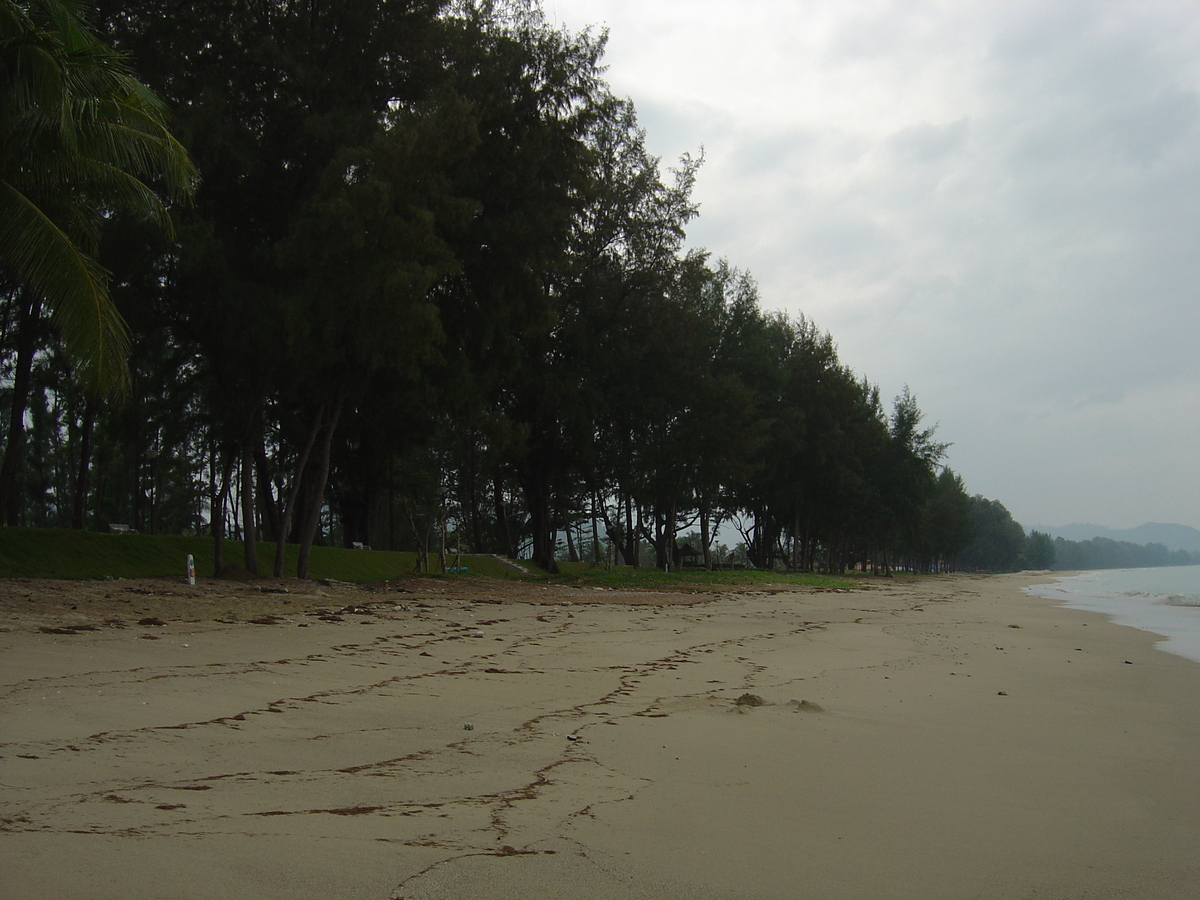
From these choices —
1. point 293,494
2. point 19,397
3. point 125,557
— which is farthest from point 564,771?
point 19,397

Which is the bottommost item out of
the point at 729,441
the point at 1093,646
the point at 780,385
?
the point at 1093,646

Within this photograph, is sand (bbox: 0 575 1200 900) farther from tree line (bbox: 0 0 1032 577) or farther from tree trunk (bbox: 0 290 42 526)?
tree trunk (bbox: 0 290 42 526)

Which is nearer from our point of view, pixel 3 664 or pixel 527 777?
pixel 527 777

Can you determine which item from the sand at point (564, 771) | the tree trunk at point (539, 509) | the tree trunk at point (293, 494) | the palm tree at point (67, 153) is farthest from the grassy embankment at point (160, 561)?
the sand at point (564, 771)

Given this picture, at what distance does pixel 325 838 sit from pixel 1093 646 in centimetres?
1008

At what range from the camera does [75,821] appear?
2.73 m

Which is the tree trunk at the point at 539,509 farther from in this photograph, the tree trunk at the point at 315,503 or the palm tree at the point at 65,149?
the palm tree at the point at 65,149

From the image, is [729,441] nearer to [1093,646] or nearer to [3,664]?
[1093,646]

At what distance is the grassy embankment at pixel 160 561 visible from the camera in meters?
16.1

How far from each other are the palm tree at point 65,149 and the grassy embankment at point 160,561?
737 cm

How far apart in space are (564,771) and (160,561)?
18.2 metres

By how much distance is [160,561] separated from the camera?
18.9 m

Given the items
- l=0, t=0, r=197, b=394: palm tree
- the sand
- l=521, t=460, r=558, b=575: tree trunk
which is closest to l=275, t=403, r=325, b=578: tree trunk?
l=0, t=0, r=197, b=394: palm tree

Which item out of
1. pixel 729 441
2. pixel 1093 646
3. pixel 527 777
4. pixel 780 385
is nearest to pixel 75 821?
pixel 527 777
